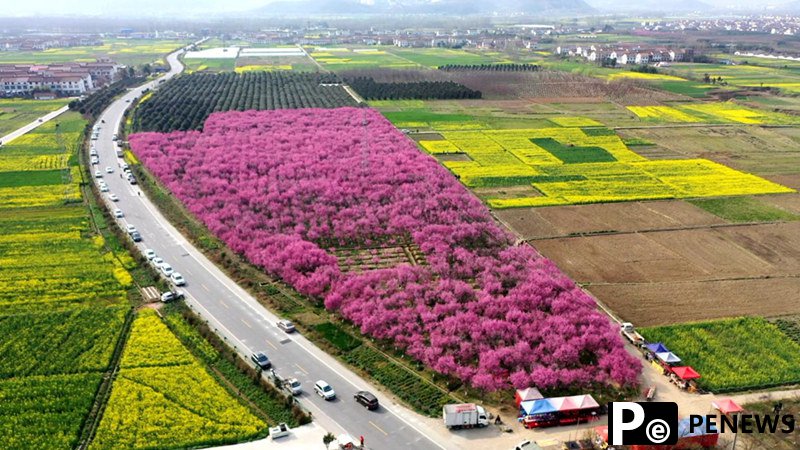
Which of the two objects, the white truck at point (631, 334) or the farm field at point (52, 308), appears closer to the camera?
the farm field at point (52, 308)

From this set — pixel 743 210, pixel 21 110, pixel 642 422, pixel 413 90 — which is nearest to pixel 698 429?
pixel 642 422

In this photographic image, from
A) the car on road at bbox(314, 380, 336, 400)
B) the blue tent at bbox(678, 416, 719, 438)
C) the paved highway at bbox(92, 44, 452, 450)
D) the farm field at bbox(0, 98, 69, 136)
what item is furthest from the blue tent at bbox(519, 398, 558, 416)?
the farm field at bbox(0, 98, 69, 136)

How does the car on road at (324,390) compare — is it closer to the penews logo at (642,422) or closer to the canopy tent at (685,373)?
the penews logo at (642,422)

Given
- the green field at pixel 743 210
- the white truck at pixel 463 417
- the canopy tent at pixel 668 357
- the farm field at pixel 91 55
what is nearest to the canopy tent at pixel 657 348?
the canopy tent at pixel 668 357

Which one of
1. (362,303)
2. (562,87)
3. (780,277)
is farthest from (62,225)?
(562,87)

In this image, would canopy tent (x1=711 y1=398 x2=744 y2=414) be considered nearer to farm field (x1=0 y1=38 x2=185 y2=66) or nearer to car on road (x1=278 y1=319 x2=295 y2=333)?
car on road (x1=278 y1=319 x2=295 y2=333)

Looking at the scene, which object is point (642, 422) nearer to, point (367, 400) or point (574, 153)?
point (367, 400)
